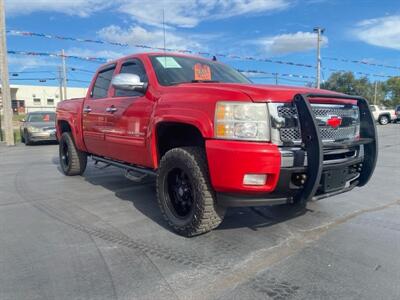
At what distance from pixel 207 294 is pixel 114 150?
3.02 metres

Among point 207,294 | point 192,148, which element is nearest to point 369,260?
point 207,294

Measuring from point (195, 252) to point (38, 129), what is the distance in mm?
13343

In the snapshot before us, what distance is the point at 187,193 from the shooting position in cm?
377

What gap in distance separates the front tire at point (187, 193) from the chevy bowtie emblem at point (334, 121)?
4.01 feet

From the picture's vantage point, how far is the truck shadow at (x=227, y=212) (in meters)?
4.11

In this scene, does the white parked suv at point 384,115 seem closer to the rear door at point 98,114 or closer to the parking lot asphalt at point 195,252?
the parking lot asphalt at point 195,252

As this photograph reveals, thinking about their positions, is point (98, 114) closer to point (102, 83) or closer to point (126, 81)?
→ point (102, 83)

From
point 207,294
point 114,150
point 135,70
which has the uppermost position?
point 135,70

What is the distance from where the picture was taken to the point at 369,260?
3.12 meters

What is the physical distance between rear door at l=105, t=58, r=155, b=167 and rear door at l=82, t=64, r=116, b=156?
180 millimetres

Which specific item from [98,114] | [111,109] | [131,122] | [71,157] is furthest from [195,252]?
Answer: [71,157]

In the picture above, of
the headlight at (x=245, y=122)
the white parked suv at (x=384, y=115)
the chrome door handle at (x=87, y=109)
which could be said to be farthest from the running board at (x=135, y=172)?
the white parked suv at (x=384, y=115)

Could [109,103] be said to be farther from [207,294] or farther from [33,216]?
[207,294]

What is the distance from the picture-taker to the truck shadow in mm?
4113
